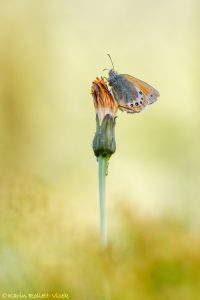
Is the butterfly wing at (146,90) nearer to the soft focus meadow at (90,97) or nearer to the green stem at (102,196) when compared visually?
the soft focus meadow at (90,97)

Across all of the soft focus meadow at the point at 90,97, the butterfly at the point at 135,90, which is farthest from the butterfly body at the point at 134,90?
the soft focus meadow at the point at 90,97

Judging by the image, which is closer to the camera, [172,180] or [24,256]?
[24,256]

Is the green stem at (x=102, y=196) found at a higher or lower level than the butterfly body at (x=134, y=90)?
lower

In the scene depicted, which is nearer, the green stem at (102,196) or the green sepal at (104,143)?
the green stem at (102,196)

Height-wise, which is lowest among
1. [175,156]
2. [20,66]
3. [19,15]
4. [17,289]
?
[17,289]

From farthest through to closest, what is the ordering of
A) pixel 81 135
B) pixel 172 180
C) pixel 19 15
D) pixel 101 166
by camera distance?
1. pixel 19 15
2. pixel 81 135
3. pixel 172 180
4. pixel 101 166

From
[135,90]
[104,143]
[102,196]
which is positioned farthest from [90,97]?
[102,196]

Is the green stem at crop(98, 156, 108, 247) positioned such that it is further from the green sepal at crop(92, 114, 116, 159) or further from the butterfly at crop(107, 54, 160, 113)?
the butterfly at crop(107, 54, 160, 113)

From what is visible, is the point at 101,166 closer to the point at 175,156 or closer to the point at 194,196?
the point at 194,196

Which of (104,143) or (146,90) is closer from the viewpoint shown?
(104,143)

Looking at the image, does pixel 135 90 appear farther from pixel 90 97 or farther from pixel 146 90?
pixel 90 97

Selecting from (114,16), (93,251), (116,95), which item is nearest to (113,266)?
(93,251)
